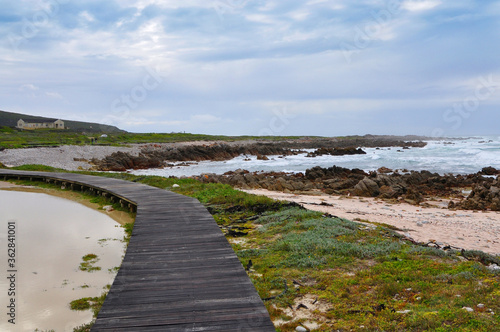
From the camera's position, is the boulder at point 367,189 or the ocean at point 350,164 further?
the ocean at point 350,164

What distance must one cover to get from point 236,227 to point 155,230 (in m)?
2.99

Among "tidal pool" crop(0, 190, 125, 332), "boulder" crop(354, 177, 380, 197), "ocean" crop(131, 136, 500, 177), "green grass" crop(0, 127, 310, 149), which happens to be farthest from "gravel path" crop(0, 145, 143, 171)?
"boulder" crop(354, 177, 380, 197)

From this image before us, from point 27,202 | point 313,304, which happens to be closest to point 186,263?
point 313,304

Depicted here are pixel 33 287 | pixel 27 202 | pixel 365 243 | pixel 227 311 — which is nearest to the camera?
pixel 227 311

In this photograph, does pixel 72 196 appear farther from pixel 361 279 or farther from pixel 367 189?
pixel 367 189

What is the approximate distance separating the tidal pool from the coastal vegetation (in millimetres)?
779

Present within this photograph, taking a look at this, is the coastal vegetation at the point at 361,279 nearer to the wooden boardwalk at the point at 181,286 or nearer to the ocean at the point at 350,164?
the wooden boardwalk at the point at 181,286

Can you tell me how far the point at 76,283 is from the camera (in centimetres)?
746

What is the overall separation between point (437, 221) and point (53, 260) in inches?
540

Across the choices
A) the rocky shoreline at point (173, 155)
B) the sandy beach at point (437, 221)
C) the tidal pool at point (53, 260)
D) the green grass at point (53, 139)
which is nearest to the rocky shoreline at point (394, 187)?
the sandy beach at point (437, 221)

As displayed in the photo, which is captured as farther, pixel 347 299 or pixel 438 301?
pixel 347 299

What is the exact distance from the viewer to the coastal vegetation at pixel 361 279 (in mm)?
5195

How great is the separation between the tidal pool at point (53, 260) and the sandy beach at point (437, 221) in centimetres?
847

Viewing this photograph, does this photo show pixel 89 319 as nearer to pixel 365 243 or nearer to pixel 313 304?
pixel 313 304
